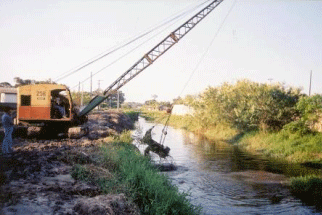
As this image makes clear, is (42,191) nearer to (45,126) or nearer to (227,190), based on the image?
(227,190)

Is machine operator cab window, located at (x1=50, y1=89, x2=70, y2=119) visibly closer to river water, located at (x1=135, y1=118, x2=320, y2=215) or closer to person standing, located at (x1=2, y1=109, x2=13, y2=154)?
river water, located at (x1=135, y1=118, x2=320, y2=215)

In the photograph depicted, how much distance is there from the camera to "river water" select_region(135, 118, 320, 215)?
1080 cm

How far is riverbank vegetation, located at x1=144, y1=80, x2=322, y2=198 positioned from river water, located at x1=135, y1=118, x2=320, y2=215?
5.46 ft

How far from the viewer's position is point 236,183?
14.0 metres

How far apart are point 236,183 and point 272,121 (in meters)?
12.5

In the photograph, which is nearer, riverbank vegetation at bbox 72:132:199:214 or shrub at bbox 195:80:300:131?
riverbank vegetation at bbox 72:132:199:214

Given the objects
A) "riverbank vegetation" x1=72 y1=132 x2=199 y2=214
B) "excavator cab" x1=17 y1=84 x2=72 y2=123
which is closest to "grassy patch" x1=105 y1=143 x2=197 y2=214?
"riverbank vegetation" x1=72 y1=132 x2=199 y2=214

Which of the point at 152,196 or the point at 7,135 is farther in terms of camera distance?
the point at 7,135

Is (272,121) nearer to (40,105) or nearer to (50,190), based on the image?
(40,105)

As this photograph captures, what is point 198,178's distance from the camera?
582 inches

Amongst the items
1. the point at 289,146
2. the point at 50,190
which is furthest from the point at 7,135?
the point at 289,146

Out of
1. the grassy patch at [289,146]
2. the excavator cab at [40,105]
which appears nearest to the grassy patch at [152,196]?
the excavator cab at [40,105]

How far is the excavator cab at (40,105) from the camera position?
17984 mm

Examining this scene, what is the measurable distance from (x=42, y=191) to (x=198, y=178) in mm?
9280
